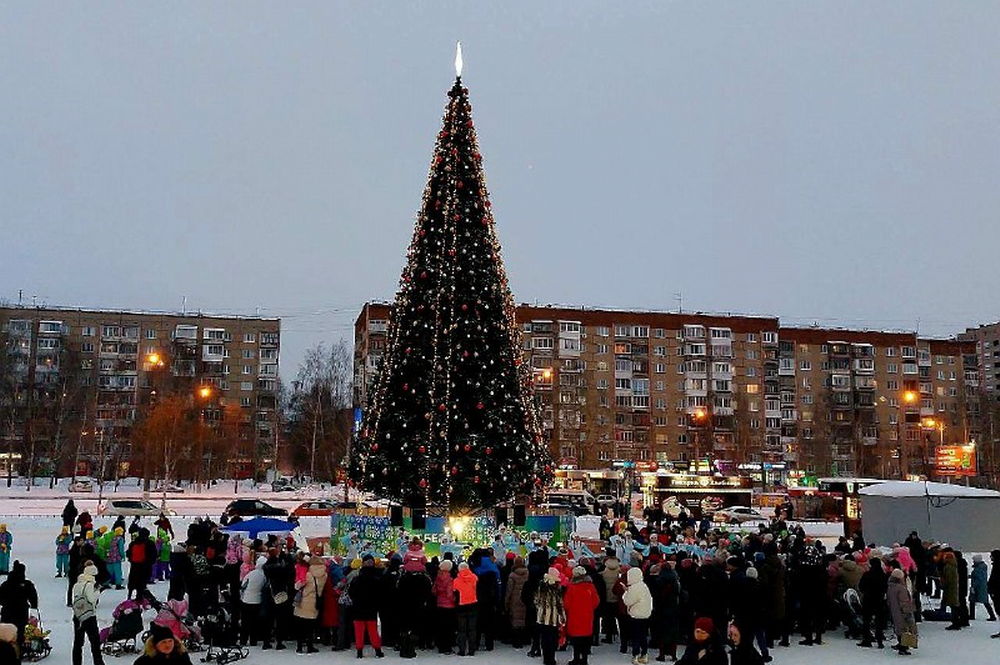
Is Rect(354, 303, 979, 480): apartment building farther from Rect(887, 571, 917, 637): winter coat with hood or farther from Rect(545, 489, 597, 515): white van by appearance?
Rect(887, 571, 917, 637): winter coat with hood

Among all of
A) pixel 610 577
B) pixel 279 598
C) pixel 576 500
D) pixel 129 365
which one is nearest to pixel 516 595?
pixel 610 577

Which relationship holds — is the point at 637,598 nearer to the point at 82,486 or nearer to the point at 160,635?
the point at 160,635

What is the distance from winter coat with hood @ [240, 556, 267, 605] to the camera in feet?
45.8

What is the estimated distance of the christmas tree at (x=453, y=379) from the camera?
69.4 feet

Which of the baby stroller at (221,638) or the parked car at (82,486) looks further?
the parked car at (82,486)

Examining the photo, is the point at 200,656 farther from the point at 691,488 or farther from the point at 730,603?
the point at 691,488

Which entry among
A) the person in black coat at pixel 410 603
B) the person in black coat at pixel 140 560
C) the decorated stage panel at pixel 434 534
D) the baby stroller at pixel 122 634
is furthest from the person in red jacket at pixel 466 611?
the person in black coat at pixel 140 560

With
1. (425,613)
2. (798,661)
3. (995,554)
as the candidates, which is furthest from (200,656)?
(995,554)

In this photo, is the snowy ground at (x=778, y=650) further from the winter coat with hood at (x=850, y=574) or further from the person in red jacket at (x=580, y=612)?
the winter coat with hood at (x=850, y=574)

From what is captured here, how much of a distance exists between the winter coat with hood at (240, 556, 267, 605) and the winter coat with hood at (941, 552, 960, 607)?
1244 cm

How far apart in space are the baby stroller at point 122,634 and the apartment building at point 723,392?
66.0 m

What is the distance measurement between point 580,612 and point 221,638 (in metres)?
5.43

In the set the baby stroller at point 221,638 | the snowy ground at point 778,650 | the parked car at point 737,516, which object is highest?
the baby stroller at point 221,638

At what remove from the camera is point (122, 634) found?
1341 centimetres
